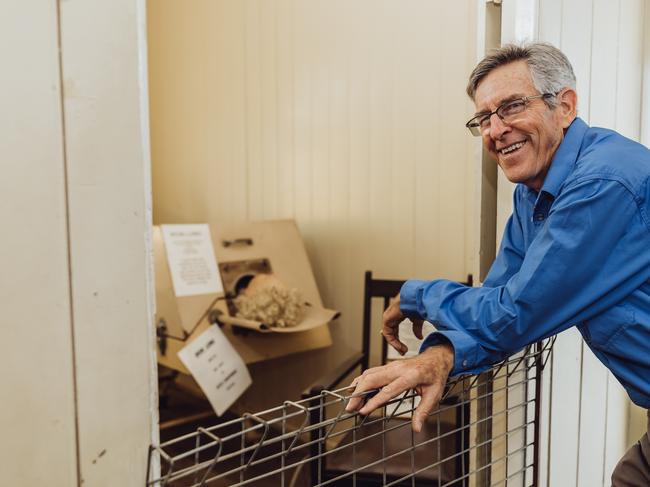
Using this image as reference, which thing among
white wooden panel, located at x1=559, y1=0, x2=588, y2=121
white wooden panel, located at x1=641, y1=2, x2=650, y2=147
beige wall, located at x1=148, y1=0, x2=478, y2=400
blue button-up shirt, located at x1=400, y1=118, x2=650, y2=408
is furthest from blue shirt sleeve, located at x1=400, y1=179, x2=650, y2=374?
beige wall, located at x1=148, y1=0, x2=478, y2=400

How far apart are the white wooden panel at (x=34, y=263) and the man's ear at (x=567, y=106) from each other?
2.98 ft

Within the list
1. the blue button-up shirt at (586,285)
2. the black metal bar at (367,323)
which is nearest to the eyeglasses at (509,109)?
the blue button-up shirt at (586,285)

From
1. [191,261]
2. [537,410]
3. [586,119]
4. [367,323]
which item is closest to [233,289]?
[191,261]

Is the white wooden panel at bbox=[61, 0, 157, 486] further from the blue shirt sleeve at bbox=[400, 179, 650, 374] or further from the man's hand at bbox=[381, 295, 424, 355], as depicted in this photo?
the man's hand at bbox=[381, 295, 424, 355]

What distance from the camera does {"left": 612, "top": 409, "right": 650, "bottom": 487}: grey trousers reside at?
1.09 meters

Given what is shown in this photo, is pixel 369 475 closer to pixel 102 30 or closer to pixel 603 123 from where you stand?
pixel 603 123

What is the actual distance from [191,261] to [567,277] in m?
1.76

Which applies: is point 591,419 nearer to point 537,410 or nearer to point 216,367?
point 537,410

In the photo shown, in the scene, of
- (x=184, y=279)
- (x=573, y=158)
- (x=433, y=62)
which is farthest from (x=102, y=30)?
(x=433, y=62)

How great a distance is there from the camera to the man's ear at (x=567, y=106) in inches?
41.3

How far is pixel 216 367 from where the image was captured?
6.82 feet

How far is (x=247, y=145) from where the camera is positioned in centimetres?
322

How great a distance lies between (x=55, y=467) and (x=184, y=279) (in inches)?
67.5

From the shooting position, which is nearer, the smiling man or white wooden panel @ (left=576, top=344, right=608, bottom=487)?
the smiling man
